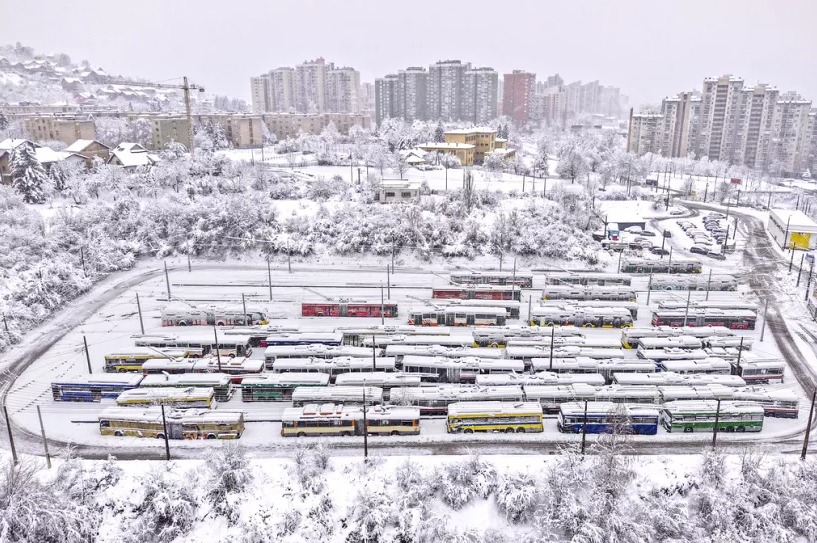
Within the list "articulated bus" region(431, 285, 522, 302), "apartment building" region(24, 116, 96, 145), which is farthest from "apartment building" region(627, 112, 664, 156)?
"apartment building" region(24, 116, 96, 145)

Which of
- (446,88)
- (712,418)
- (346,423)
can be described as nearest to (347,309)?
(346,423)

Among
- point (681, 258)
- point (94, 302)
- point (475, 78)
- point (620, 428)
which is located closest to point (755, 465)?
point (620, 428)

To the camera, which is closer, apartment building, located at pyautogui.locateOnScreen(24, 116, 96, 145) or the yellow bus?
the yellow bus

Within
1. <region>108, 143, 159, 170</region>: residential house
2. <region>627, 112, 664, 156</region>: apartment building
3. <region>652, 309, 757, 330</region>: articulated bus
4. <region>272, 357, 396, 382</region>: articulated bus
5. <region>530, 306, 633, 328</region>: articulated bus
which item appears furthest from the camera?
<region>627, 112, 664, 156</region>: apartment building

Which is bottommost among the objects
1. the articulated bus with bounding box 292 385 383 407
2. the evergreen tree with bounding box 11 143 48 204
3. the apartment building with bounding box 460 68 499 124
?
the articulated bus with bounding box 292 385 383 407

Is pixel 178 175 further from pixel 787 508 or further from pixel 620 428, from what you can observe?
pixel 787 508

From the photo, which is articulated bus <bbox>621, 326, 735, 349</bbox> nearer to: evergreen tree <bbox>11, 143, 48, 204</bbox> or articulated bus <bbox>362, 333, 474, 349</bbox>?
articulated bus <bbox>362, 333, 474, 349</bbox>

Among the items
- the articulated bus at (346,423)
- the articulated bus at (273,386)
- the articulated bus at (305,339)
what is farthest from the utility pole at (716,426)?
the articulated bus at (305,339)
